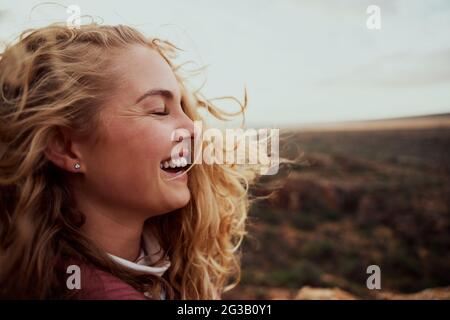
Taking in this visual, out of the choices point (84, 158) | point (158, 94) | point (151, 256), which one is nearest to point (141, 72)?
point (158, 94)

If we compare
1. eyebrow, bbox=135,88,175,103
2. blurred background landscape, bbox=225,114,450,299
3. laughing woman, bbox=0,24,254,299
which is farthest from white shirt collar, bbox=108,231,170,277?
blurred background landscape, bbox=225,114,450,299

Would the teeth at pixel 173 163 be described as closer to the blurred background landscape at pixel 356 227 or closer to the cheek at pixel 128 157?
the cheek at pixel 128 157

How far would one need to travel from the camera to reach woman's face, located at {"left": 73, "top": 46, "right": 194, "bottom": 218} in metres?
1.50

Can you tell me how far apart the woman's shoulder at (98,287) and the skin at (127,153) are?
0.16m

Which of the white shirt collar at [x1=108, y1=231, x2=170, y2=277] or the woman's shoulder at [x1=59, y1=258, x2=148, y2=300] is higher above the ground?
the white shirt collar at [x1=108, y1=231, x2=170, y2=277]

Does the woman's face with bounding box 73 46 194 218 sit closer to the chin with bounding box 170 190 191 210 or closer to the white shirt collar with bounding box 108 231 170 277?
the chin with bounding box 170 190 191 210

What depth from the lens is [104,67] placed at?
5.08 ft

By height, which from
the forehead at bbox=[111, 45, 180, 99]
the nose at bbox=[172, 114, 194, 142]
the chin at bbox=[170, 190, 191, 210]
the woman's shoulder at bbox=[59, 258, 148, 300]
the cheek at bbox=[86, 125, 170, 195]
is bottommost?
the woman's shoulder at bbox=[59, 258, 148, 300]

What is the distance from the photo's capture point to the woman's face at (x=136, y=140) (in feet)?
4.91

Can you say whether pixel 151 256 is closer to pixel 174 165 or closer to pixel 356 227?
pixel 174 165

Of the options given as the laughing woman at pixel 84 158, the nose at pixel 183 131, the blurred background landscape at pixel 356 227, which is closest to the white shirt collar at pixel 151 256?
the laughing woman at pixel 84 158
